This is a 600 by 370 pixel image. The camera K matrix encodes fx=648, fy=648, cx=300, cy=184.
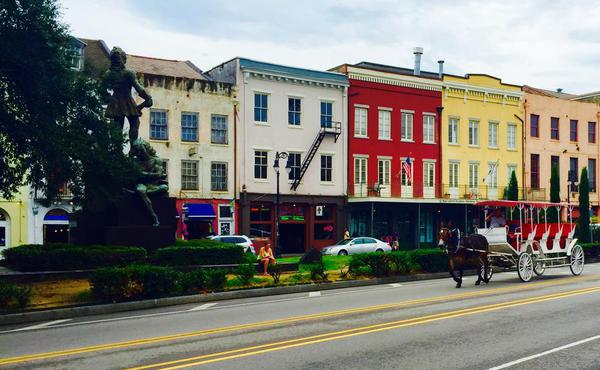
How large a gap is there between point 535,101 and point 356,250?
87.4ft

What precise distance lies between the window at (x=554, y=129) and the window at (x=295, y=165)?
2575 centimetres

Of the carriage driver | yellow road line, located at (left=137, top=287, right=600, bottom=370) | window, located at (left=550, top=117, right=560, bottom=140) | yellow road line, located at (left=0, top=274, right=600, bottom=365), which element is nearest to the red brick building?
window, located at (left=550, top=117, right=560, bottom=140)

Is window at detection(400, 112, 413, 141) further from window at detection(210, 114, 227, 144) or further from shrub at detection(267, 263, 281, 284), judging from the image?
shrub at detection(267, 263, 281, 284)

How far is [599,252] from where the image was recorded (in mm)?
34875

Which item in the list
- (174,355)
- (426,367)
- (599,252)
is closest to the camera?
(426,367)

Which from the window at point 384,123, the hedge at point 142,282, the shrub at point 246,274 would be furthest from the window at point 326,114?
the hedge at point 142,282

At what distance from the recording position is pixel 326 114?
45.2 meters

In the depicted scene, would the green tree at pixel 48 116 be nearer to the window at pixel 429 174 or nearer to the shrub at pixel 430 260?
the shrub at pixel 430 260

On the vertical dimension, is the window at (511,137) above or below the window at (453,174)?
above

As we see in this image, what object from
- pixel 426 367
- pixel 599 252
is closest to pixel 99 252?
pixel 426 367

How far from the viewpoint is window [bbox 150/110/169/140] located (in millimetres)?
39312

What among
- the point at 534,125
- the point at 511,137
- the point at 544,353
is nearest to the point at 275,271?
the point at 544,353

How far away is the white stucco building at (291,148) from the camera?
41.8 m

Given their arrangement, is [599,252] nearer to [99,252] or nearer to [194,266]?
[194,266]
